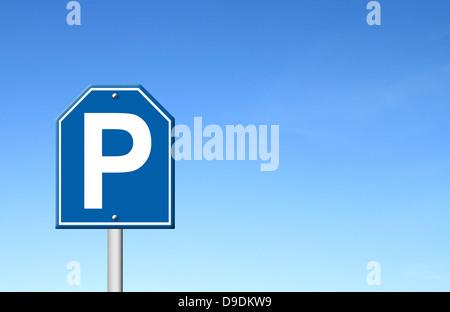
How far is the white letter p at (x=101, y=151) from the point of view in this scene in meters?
2.96

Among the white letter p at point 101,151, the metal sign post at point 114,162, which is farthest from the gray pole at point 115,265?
the white letter p at point 101,151

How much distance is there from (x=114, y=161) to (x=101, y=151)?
90 mm

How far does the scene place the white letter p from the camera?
9.70 ft

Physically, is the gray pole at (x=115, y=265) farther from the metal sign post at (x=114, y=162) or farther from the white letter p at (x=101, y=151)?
the white letter p at (x=101, y=151)

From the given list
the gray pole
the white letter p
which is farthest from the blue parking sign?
the gray pole

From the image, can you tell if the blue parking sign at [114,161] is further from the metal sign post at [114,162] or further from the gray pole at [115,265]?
the gray pole at [115,265]

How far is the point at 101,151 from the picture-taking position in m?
2.99

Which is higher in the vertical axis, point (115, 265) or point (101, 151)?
point (101, 151)

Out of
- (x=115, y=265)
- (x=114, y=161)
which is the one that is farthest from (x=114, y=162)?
(x=115, y=265)

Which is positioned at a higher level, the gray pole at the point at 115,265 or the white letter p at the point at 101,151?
the white letter p at the point at 101,151

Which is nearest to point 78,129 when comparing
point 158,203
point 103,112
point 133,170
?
point 103,112

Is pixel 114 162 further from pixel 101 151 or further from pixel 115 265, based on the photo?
pixel 115 265
